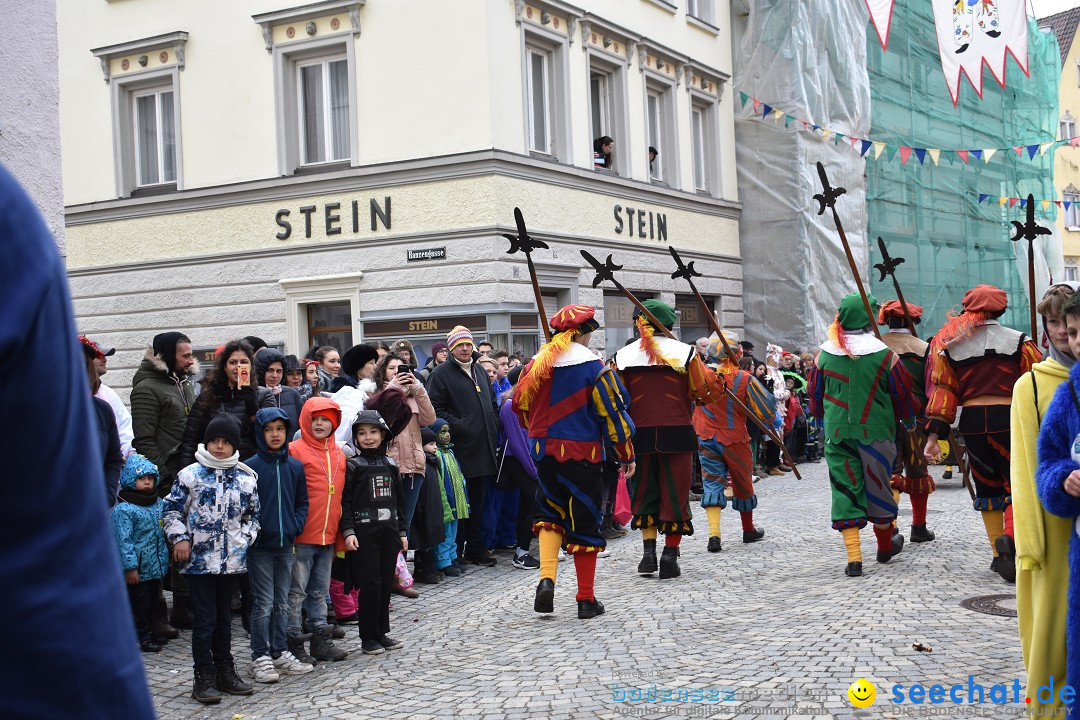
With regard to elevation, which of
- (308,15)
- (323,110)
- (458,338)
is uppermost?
(308,15)

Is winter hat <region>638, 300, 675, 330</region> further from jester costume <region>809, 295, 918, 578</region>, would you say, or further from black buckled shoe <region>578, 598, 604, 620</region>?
black buckled shoe <region>578, 598, 604, 620</region>

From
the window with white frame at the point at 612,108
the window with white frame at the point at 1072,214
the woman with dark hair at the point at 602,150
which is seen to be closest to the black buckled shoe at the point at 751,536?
the woman with dark hair at the point at 602,150

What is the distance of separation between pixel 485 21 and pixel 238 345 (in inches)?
436

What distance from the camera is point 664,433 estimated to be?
926 cm

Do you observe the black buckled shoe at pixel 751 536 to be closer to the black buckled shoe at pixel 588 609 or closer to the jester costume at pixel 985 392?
the jester costume at pixel 985 392

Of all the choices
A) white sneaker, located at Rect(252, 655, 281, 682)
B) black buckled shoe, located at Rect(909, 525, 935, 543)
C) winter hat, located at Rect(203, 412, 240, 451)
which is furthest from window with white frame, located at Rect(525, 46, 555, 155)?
white sneaker, located at Rect(252, 655, 281, 682)

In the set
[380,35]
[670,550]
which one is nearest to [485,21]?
[380,35]

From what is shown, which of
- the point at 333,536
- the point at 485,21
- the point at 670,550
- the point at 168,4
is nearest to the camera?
the point at 333,536

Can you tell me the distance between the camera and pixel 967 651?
604 cm

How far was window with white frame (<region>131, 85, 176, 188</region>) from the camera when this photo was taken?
67.1 feet

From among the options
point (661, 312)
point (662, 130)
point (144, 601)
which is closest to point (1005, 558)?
point (661, 312)

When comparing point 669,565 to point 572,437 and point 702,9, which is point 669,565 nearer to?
point 572,437

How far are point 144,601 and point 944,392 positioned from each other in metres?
5.58

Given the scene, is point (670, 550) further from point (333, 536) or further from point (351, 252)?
point (351, 252)
